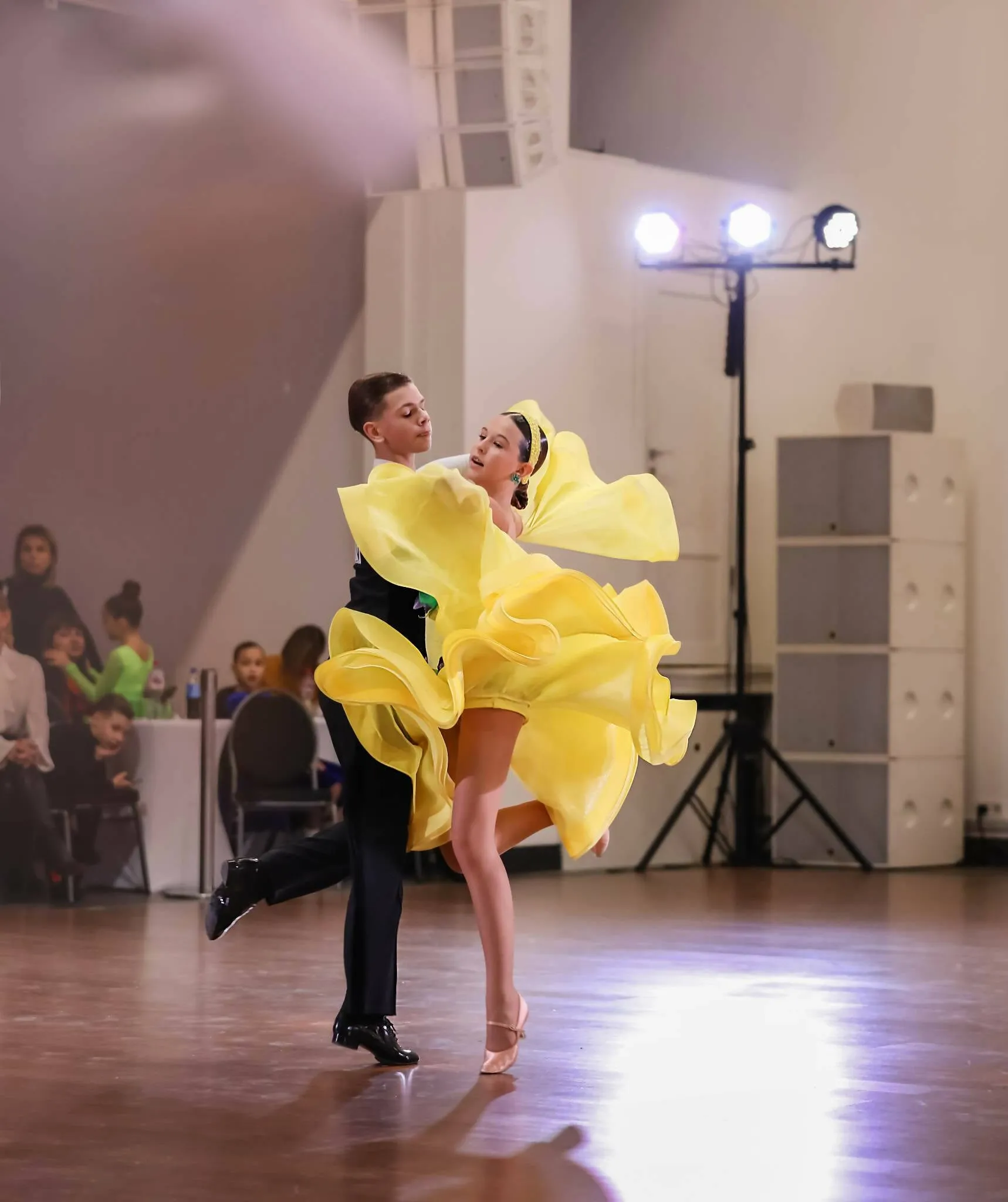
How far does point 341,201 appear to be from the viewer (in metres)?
8.79

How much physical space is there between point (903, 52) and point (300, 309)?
11.1 feet

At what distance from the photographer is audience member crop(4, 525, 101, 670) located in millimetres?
7176

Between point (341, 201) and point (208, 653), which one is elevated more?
point (341, 201)

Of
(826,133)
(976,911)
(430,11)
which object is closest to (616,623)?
(976,911)

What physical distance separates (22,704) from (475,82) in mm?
3145

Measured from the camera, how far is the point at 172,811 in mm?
7387

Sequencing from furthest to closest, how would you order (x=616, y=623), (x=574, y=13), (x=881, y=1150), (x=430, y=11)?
1. (x=574, y=13)
2. (x=430, y=11)
3. (x=616, y=623)
4. (x=881, y=1150)

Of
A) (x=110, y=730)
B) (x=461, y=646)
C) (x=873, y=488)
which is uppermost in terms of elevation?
(x=873, y=488)

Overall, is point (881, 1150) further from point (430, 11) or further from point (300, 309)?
point (300, 309)

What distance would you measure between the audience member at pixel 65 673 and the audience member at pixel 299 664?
1014mm

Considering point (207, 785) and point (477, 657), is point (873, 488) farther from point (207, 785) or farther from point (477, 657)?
point (477, 657)

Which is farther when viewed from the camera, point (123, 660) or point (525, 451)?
point (123, 660)

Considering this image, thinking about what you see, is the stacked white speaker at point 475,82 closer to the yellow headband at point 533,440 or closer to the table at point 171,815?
the table at point 171,815

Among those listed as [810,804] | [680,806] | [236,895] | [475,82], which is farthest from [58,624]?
[236,895]
